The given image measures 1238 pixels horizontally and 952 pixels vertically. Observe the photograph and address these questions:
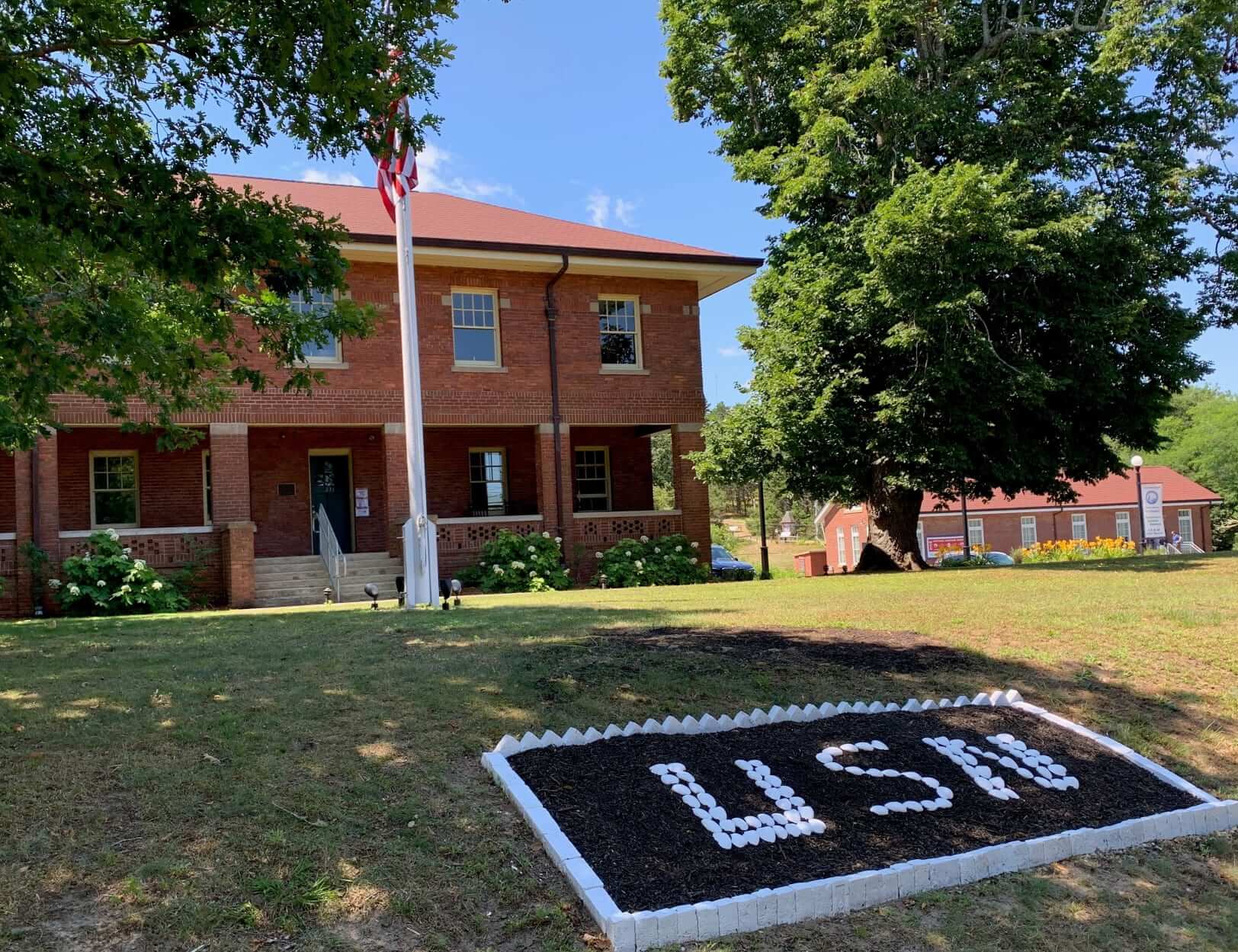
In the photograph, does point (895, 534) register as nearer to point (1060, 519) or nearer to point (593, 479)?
point (593, 479)

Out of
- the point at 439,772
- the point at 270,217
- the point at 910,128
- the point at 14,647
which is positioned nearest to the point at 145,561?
the point at 14,647

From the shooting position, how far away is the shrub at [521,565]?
19344 millimetres

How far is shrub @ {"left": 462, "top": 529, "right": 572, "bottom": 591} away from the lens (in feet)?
63.5

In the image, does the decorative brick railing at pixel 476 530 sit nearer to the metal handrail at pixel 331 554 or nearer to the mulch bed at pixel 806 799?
the metal handrail at pixel 331 554

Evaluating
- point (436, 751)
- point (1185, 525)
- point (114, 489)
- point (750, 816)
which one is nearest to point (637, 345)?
point (114, 489)

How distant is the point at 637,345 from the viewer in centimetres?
2238

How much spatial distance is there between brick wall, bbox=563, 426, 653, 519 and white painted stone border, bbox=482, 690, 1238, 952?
Result: 17.7 metres

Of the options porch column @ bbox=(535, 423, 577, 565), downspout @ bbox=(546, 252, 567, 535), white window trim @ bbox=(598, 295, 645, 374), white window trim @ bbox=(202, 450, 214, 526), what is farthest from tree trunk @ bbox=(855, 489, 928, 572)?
white window trim @ bbox=(202, 450, 214, 526)

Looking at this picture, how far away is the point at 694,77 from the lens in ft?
66.4

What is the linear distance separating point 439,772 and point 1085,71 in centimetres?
1890

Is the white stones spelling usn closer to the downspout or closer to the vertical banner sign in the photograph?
the downspout

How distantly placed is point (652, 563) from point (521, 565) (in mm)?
3044

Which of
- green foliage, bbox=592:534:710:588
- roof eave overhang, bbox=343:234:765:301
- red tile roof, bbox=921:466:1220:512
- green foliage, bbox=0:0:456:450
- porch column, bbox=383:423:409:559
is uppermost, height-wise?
roof eave overhang, bbox=343:234:765:301

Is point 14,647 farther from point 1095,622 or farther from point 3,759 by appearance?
point 1095,622
